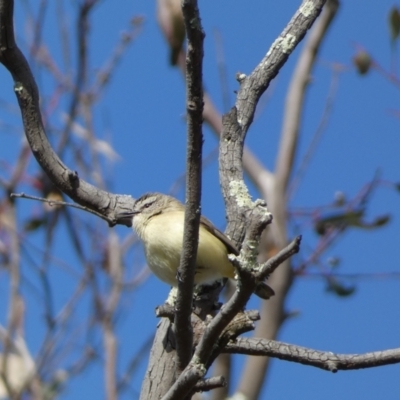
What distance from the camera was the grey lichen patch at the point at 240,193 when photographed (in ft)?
10.2

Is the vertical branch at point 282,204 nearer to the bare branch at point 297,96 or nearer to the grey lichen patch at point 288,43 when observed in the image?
the bare branch at point 297,96

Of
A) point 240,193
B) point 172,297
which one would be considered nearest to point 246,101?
point 240,193

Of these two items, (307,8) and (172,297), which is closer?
(172,297)

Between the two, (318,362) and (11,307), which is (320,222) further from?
(318,362)

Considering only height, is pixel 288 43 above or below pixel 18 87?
above

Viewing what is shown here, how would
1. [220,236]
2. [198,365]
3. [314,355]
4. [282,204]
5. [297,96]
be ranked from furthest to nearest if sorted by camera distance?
[297,96] < [282,204] < [220,236] < [314,355] < [198,365]

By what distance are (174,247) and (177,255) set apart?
1.6 inches

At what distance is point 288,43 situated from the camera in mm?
3734

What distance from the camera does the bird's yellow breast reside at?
150 inches

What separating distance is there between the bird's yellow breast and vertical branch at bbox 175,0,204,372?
0.95m

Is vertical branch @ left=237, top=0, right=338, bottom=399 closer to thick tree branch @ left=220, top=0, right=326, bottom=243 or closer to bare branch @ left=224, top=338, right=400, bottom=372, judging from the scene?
thick tree branch @ left=220, top=0, right=326, bottom=243

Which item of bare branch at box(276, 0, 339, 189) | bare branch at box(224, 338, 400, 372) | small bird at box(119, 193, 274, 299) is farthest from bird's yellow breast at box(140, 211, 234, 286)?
bare branch at box(276, 0, 339, 189)

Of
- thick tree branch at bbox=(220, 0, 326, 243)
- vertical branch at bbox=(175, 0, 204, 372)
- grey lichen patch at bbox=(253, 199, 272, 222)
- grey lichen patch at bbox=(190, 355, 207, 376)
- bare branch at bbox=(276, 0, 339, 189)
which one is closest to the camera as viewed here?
vertical branch at bbox=(175, 0, 204, 372)

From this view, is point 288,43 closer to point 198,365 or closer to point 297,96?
point 198,365
